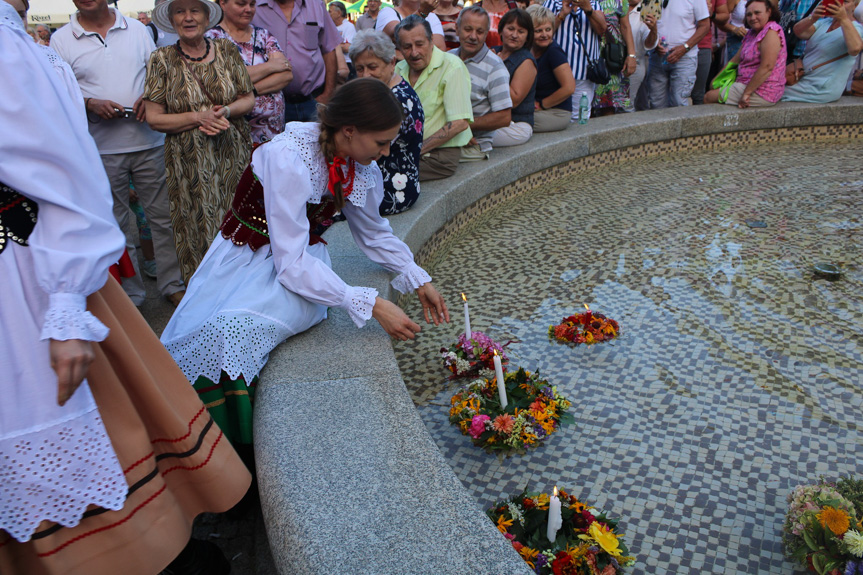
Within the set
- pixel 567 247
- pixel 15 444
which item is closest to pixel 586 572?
pixel 15 444

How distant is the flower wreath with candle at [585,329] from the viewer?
9.68ft

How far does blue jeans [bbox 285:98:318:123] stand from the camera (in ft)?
15.4

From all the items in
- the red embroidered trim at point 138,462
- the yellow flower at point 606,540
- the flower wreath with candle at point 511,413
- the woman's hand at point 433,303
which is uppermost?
the red embroidered trim at point 138,462

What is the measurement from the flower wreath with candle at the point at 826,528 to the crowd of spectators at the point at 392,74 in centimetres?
267

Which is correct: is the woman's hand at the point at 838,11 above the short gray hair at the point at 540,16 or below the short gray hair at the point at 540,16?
below

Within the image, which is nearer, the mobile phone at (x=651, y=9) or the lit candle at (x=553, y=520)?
the lit candle at (x=553, y=520)

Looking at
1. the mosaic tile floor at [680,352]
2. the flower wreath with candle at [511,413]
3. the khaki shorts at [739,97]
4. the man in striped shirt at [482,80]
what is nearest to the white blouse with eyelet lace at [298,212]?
the flower wreath with candle at [511,413]

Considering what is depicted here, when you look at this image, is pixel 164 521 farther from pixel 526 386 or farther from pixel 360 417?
pixel 526 386

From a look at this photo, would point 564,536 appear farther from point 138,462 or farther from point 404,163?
point 404,163

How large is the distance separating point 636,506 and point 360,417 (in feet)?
3.00

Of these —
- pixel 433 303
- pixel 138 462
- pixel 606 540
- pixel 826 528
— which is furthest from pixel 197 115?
pixel 826 528

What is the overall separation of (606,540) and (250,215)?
167 cm

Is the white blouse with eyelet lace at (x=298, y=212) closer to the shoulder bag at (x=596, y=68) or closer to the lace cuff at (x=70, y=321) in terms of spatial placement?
the lace cuff at (x=70, y=321)

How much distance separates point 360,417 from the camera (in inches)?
76.4
